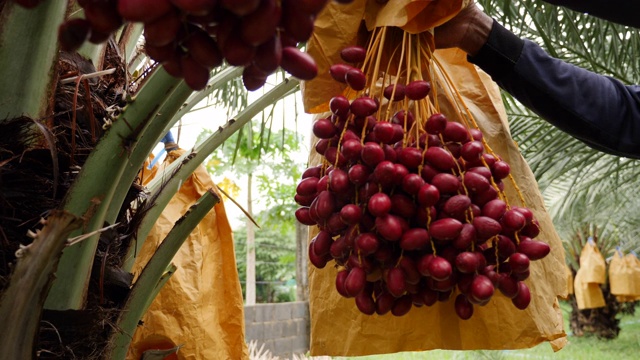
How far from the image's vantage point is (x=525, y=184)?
3.85 ft

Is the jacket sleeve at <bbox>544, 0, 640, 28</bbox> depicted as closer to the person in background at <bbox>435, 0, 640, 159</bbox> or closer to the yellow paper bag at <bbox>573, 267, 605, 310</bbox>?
the person in background at <bbox>435, 0, 640, 159</bbox>

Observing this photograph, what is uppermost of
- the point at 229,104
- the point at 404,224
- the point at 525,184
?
the point at 229,104

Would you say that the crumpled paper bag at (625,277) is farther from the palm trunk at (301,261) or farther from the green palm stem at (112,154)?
the green palm stem at (112,154)

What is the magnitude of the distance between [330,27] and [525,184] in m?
0.48

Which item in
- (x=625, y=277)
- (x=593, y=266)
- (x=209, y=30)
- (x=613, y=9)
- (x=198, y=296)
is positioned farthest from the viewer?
(x=593, y=266)

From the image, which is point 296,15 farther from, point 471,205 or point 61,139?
point 61,139

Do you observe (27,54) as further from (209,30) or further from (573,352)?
(573,352)

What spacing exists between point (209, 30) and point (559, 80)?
3.30 feet

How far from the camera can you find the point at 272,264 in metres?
17.9

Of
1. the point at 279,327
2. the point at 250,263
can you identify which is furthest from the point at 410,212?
the point at 250,263

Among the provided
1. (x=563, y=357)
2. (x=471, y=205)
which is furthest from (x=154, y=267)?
(x=563, y=357)

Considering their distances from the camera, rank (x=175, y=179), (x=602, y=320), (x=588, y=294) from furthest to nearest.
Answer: (x=602, y=320) → (x=588, y=294) → (x=175, y=179)

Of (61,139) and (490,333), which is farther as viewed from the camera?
(490,333)

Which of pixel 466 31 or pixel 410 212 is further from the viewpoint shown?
pixel 466 31
